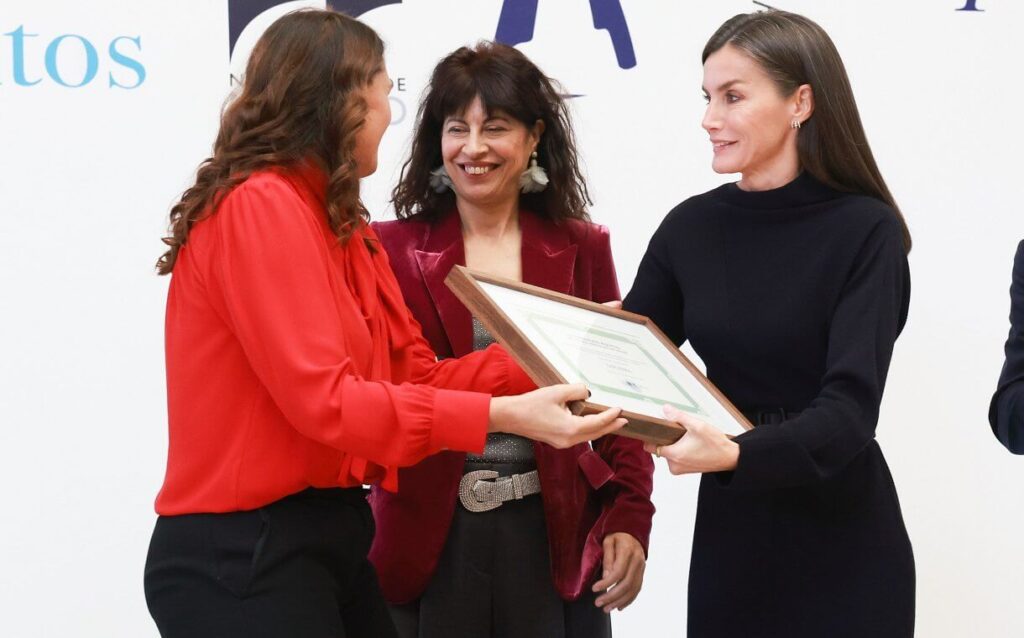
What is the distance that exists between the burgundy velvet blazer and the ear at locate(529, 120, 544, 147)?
0.13 meters

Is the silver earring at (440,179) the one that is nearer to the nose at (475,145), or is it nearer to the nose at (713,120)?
the nose at (475,145)

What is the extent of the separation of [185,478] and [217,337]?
17cm

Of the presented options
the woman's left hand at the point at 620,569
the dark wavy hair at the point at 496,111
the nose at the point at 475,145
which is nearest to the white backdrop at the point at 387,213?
the dark wavy hair at the point at 496,111

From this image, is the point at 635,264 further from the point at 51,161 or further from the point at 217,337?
the point at 217,337

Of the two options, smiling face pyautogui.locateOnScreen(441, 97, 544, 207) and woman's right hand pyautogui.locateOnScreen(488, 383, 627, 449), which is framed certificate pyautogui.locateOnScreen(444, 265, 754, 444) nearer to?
woman's right hand pyautogui.locateOnScreen(488, 383, 627, 449)

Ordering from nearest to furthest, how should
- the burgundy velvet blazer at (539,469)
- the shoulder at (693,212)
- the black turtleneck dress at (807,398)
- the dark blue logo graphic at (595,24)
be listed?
1. the black turtleneck dress at (807,398)
2. the shoulder at (693,212)
3. the burgundy velvet blazer at (539,469)
4. the dark blue logo graphic at (595,24)

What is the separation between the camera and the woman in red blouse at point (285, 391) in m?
1.43

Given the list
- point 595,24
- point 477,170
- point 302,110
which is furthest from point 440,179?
point 595,24

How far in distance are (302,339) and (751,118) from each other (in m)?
0.73

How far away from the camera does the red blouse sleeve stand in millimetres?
1421

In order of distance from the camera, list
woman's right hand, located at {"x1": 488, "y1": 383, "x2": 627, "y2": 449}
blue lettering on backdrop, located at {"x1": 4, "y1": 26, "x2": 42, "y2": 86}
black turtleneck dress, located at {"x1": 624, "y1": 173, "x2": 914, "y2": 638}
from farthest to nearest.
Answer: blue lettering on backdrop, located at {"x1": 4, "y1": 26, "x2": 42, "y2": 86}
black turtleneck dress, located at {"x1": 624, "y1": 173, "x2": 914, "y2": 638}
woman's right hand, located at {"x1": 488, "y1": 383, "x2": 627, "y2": 449}

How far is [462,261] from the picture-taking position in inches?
81.0

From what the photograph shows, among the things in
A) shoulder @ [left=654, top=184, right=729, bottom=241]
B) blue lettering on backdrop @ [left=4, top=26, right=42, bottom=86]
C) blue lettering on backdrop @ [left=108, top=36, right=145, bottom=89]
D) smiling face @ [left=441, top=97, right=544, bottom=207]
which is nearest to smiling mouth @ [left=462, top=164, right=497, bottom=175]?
smiling face @ [left=441, top=97, right=544, bottom=207]

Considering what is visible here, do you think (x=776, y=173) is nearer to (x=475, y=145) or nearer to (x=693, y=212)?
(x=693, y=212)
